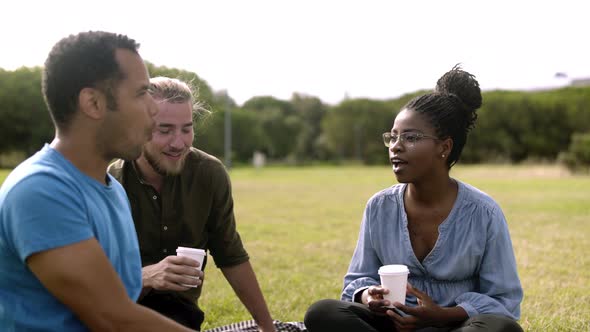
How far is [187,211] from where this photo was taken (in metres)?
3.67

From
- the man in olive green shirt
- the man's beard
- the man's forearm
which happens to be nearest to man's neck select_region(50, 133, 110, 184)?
the man in olive green shirt

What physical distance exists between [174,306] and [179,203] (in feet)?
1.89

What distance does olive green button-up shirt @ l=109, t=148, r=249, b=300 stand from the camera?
3635 millimetres

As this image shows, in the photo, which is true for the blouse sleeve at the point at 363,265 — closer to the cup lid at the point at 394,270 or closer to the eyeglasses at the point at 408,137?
the eyeglasses at the point at 408,137

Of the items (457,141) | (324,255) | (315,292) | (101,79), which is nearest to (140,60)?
(101,79)

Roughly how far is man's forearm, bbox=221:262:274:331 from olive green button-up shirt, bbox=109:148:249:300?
0.05 meters

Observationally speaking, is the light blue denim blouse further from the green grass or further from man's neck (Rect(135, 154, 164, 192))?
the green grass

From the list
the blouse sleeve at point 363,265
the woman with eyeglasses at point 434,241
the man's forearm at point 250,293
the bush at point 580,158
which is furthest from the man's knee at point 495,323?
the bush at point 580,158

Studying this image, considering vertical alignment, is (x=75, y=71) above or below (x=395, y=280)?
above

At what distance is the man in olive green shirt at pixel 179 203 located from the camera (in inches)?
138

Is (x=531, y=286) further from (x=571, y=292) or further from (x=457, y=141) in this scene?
(x=457, y=141)

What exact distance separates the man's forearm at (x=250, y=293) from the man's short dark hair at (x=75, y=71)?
182 cm

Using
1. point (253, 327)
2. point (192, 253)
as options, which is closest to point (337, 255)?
point (253, 327)

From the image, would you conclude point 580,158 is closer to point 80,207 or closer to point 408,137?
point 408,137
